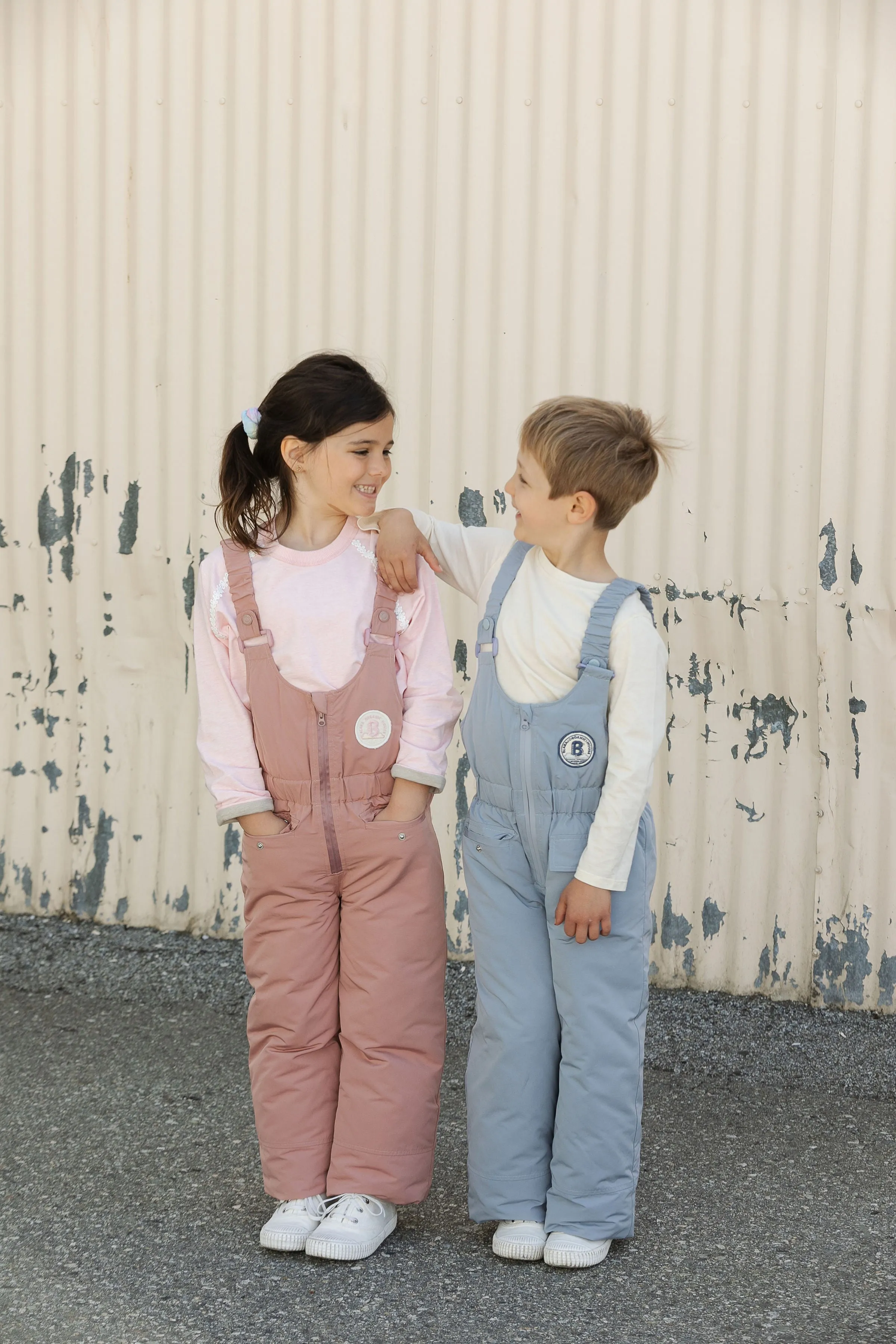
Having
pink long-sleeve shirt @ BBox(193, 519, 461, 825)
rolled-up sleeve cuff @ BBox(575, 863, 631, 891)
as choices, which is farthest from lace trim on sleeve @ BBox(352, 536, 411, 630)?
rolled-up sleeve cuff @ BBox(575, 863, 631, 891)

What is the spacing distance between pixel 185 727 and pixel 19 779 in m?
0.63

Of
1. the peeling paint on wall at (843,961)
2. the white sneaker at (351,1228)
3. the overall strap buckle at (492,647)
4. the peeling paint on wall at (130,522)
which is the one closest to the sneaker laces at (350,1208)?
the white sneaker at (351,1228)

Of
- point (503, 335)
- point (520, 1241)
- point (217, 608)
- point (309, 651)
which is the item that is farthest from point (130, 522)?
point (520, 1241)

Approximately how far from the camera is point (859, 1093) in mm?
3426

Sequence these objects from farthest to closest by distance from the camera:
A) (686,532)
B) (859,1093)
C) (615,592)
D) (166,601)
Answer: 1. (166,601)
2. (686,532)
3. (859,1093)
4. (615,592)

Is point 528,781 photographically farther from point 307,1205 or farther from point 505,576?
point 307,1205

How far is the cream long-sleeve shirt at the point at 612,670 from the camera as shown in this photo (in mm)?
2445

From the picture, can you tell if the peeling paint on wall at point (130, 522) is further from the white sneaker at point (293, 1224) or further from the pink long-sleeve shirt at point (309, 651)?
the white sneaker at point (293, 1224)

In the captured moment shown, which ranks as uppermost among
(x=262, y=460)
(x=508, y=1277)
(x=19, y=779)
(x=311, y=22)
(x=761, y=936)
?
(x=311, y=22)

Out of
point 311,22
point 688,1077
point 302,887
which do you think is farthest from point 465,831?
point 311,22

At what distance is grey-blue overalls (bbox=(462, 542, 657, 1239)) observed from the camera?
2498 mm

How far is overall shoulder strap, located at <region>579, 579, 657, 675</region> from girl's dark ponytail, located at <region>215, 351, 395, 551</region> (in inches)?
22.6

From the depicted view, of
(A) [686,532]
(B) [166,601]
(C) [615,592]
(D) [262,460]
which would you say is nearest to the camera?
(C) [615,592]

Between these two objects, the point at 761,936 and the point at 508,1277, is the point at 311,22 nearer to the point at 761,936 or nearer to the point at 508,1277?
the point at 761,936
